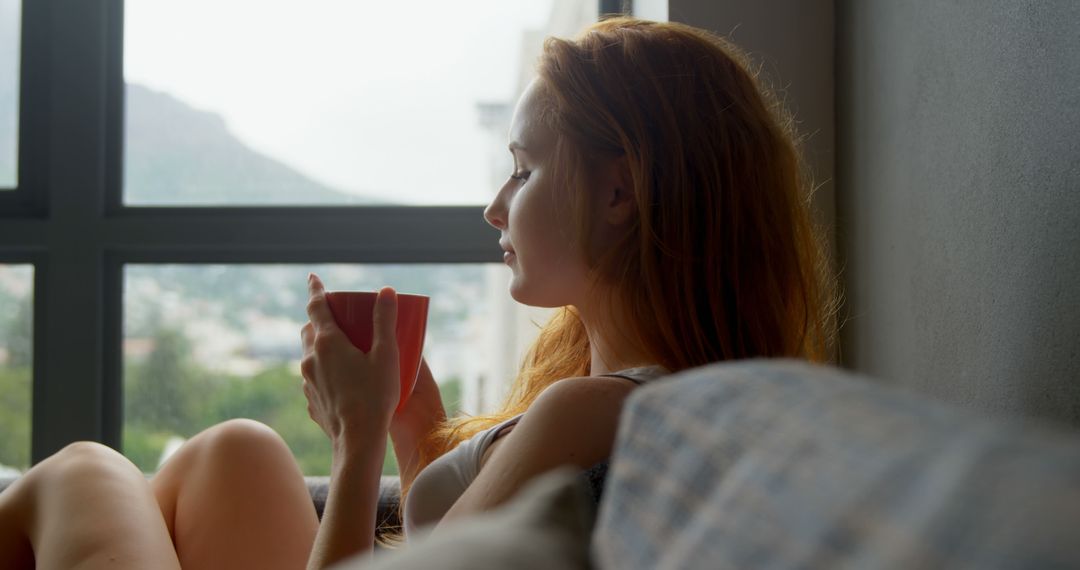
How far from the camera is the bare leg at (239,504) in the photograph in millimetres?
1303

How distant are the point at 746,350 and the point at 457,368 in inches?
49.1

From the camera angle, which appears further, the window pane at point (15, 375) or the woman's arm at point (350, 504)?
the window pane at point (15, 375)

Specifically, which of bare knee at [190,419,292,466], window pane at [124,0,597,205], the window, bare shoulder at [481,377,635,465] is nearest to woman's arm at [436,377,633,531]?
bare shoulder at [481,377,635,465]

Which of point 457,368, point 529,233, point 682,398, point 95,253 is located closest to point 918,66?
point 529,233

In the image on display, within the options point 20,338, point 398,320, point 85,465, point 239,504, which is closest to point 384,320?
point 398,320

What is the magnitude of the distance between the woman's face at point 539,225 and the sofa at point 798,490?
2.29 feet

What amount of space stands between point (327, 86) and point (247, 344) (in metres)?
0.59

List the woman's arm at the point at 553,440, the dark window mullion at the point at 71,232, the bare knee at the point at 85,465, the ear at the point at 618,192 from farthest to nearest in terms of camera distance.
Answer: the dark window mullion at the point at 71,232
the bare knee at the point at 85,465
the ear at the point at 618,192
the woman's arm at the point at 553,440

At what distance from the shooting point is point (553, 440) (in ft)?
2.92

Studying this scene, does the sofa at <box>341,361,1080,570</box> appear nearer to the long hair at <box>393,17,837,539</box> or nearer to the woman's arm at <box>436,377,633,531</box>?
the woman's arm at <box>436,377,633,531</box>

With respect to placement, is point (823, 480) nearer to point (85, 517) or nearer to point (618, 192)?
point (618, 192)

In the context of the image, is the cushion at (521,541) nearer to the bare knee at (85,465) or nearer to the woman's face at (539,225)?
the woman's face at (539,225)

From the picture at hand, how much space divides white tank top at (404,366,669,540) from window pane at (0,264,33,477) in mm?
1469

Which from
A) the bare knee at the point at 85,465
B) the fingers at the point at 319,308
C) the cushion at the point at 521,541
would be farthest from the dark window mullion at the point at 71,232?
the cushion at the point at 521,541
